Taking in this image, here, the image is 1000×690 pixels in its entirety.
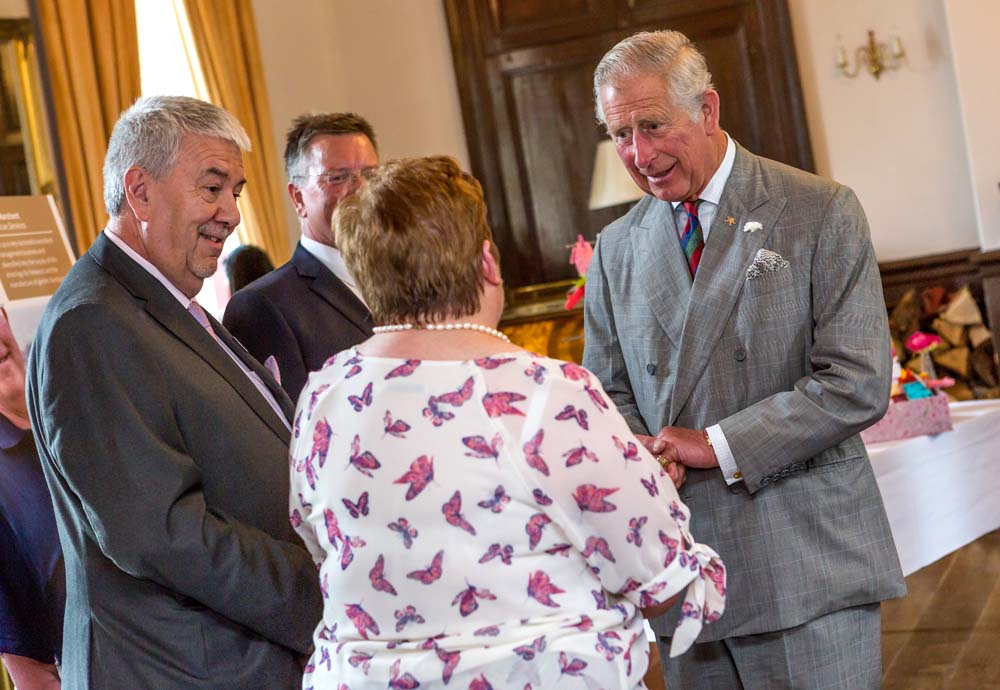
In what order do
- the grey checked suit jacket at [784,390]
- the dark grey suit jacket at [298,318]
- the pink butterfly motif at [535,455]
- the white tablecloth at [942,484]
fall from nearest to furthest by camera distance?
the pink butterfly motif at [535,455] < the grey checked suit jacket at [784,390] < the dark grey suit jacket at [298,318] < the white tablecloth at [942,484]

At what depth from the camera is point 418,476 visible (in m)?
1.44

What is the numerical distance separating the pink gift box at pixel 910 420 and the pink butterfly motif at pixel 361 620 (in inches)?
121

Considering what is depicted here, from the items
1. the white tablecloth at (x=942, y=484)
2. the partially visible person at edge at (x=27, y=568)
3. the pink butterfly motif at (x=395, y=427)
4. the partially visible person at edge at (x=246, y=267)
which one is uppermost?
the partially visible person at edge at (x=246, y=267)

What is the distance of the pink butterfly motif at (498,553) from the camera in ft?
4.66

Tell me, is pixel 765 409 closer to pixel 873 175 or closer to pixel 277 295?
pixel 277 295

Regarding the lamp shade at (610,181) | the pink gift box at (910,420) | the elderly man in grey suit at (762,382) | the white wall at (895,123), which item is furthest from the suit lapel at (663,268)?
the white wall at (895,123)

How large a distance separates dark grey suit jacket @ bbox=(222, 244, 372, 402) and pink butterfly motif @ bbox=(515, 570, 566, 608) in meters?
1.21

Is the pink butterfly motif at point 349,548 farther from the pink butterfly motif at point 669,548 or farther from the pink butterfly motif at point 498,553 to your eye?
the pink butterfly motif at point 669,548

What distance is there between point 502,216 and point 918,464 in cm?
440

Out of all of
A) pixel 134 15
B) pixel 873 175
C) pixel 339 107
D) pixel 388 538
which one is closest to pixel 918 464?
pixel 388 538

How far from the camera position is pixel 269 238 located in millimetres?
6578

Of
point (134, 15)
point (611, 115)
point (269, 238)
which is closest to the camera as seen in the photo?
point (611, 115)

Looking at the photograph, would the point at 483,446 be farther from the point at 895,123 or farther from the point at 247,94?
the point at 895,123

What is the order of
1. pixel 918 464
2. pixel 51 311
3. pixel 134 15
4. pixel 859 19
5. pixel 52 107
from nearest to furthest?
pixel 51 311 < pixel 918 464 < pixel 52 107 < pixel 134 15 < pixel 859 19
